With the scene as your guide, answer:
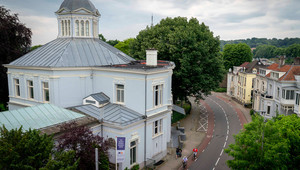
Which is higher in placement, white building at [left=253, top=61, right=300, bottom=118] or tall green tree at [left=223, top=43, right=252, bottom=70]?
tall green tree at [left=223, top=43, right=252, bottom=70]

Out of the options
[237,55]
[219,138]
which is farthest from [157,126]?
[237,55]

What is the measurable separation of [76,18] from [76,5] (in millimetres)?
1640

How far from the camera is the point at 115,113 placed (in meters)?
22.8

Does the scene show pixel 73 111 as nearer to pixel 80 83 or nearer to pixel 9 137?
pixel 80 83

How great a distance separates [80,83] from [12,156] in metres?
14.4

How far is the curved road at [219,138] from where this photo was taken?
26.5 metres

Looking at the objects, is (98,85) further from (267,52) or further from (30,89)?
(267,52)

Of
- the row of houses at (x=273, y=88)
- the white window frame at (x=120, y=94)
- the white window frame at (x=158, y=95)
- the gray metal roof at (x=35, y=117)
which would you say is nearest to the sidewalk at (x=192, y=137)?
the row of houses at (x=273, y=88)

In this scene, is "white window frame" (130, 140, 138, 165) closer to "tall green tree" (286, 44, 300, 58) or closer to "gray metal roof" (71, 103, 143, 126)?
"gray metal roof" (71, 103, 143, 126)

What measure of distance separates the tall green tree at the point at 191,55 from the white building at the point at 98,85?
35.1ft

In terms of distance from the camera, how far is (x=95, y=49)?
28.9 meters

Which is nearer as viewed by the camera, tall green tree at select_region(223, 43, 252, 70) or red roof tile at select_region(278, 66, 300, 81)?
red roof tile at select_region(278, 66, 300, 81)

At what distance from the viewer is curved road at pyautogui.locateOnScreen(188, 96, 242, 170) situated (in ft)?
87.0

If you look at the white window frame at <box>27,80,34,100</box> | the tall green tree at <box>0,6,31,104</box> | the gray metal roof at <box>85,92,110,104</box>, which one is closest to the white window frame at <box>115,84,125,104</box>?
the gray metal roof at <box>85,92,110,104</box>
